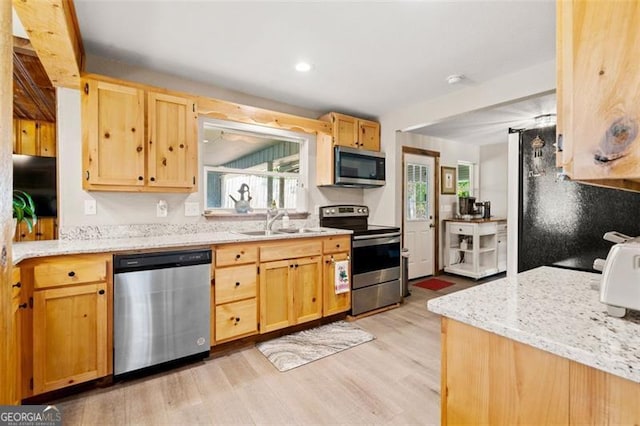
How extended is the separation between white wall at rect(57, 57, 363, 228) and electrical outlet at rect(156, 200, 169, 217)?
1.2 inches

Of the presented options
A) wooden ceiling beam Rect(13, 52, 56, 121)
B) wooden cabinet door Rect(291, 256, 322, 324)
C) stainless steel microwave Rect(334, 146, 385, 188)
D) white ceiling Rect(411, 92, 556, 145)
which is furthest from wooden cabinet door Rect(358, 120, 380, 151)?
wooden ceiling beam Rect(13, 52, 56, 121)

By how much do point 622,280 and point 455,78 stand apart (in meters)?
2.51

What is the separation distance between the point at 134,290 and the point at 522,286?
2.23 m

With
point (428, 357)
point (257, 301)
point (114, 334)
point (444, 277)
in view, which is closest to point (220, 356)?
point (257, 301)

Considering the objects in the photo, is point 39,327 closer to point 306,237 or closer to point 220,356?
point 220,356

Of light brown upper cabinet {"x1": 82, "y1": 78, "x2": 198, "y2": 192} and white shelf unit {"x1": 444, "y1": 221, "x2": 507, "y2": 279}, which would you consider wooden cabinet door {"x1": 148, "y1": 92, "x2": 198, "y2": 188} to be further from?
white shelf unit {"x1": 444, "y1": 221, "x2": 507, "y2": 279}

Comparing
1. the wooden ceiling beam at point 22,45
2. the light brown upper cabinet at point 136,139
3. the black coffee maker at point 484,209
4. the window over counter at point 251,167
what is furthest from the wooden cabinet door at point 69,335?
the black coffee maker at point 484,209

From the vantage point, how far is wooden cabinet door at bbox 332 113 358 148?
3561 millimetres

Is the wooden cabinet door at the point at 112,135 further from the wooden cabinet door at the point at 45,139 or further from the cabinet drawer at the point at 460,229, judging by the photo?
the cabinet drawer at the point at 460,229

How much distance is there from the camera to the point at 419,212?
191 inches

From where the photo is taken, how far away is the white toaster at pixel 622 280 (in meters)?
0.77

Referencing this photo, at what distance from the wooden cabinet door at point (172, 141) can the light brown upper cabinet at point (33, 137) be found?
2518 millimetres

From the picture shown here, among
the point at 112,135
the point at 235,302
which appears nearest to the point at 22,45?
the point at 112,135

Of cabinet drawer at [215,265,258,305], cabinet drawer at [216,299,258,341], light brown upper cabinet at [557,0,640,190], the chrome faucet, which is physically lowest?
cabinet drawer at [216,299,258,341]
